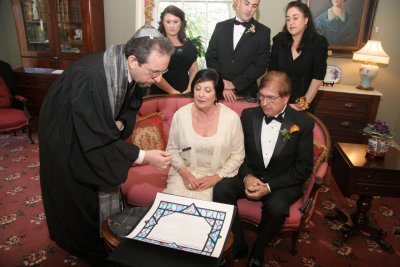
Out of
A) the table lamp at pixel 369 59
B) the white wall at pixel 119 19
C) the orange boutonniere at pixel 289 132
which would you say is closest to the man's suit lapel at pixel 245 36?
the orange boutonniere at pixel 289 132

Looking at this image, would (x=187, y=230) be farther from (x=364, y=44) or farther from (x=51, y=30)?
(x=51, y=30)

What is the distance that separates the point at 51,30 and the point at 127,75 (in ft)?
12.1

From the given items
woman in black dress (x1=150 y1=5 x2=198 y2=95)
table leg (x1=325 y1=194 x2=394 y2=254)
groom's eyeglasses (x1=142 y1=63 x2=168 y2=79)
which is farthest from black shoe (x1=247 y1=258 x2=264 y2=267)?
woman in black dress (x1=150 y1=5 x2=198 y2=95)

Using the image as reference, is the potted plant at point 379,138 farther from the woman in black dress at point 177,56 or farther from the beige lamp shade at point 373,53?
the woman in black dress at point 177,56

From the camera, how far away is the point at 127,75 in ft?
5.43

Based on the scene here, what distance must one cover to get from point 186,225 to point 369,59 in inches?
128

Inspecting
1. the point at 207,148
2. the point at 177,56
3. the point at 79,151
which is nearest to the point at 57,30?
the point at 177,56

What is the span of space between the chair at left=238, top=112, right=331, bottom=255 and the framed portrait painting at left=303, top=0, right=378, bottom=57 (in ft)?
7.02

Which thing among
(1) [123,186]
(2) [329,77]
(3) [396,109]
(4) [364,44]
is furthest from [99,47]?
(3) [396,109]

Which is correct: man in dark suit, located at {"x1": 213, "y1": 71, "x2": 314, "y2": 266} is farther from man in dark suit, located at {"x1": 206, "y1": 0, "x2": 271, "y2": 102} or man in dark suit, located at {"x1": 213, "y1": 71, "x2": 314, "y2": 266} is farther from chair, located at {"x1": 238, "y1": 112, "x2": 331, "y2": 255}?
man in dark suit, located at {"x1": 206, "y1": 0, "x2": 271, "y2": 102}

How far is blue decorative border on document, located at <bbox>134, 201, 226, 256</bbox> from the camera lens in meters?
1.50

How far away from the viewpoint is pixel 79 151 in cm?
166

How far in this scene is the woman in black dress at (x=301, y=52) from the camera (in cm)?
280

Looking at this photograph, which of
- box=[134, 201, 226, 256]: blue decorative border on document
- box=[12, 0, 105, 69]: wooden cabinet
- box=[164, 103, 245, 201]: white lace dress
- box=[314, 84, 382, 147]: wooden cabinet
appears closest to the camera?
box=[134, 201, 226, 256]: blue decorative border on document
